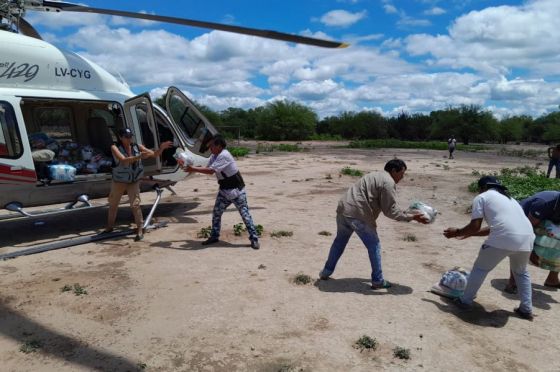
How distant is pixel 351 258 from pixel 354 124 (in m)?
81.6

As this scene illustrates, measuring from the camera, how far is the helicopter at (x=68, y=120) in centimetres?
716

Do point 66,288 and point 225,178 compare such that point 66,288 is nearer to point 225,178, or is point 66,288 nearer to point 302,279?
point 225,178

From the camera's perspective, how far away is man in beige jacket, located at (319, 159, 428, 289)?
520 centimetres

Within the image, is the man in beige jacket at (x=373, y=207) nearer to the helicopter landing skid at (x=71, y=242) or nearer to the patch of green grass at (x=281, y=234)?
the patch of green grass at (x=281, y=234)

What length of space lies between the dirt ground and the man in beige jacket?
651 mm

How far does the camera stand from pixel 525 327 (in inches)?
187

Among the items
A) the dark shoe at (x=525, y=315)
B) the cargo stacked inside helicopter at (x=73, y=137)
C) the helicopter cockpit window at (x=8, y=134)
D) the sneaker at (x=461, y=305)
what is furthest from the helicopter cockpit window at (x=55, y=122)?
the dark shoe at (x=525, y=315)

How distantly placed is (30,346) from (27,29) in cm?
664

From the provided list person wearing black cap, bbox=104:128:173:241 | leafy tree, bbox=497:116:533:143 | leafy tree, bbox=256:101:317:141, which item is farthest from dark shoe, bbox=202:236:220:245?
leafy tree, bbox=497:116:533:143

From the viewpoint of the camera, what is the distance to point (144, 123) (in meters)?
9.38

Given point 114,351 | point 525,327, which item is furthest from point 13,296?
point 525,327

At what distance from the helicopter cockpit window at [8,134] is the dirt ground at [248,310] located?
155cm

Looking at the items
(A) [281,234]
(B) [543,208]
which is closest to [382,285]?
(B) [543,208]

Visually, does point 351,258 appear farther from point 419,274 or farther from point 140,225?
point 140,225
